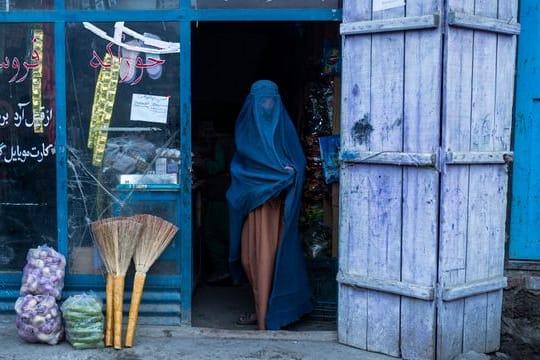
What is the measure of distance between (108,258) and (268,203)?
1.28 metres

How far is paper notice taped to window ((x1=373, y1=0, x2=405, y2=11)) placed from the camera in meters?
4.39

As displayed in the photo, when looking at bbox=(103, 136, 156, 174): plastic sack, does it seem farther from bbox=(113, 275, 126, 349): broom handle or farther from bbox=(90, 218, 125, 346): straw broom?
bbox=(113, 275, 126, 349): broom handle

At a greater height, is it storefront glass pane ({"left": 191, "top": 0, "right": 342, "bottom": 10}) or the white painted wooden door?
storefront glass pane ({"left": 191, "top": 0, "right": 342, "bottom": 10})

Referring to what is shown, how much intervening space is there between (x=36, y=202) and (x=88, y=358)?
50.6 inches

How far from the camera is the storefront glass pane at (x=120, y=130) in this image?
4832 millimetres

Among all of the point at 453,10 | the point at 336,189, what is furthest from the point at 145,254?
the point at 453,10

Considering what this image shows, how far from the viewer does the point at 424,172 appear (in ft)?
A: 14.3

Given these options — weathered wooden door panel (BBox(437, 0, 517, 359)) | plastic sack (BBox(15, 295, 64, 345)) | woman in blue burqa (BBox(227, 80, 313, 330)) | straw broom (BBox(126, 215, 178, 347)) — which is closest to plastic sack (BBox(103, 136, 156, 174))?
straw broom (BBox(126, 215, 178, 347))

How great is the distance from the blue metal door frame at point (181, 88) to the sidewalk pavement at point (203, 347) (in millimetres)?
197

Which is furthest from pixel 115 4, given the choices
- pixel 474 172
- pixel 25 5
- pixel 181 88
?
pixel 474 172

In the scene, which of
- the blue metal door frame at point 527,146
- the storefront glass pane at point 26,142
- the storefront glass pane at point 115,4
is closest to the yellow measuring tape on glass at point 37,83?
the storefront glass pane at point 26,142

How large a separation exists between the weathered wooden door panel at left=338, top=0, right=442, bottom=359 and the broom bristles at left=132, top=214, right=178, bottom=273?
1.31 metres

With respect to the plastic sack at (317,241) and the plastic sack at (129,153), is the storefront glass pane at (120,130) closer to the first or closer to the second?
the plastic sack at (129,153)

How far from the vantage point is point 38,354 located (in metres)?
4.50
